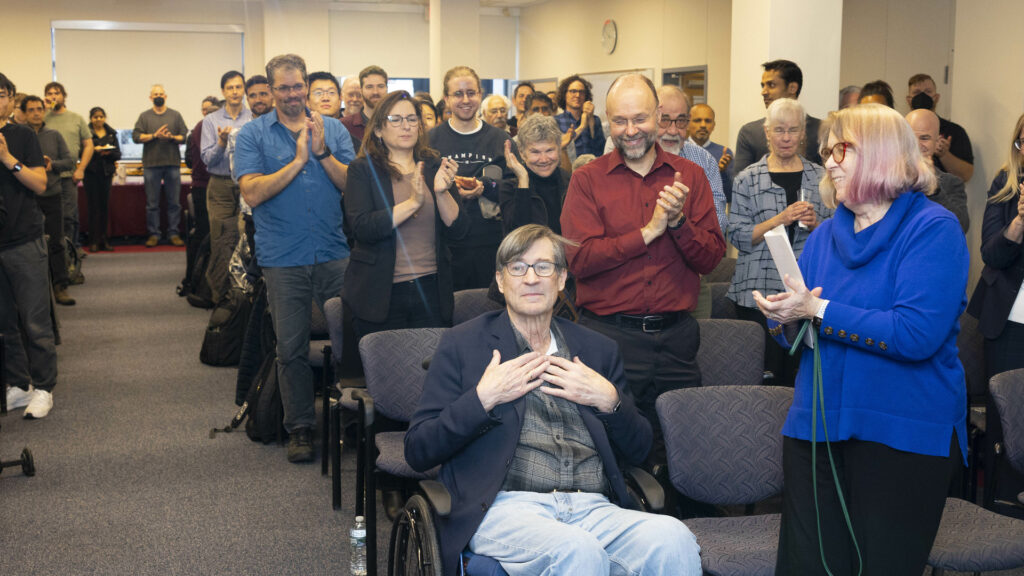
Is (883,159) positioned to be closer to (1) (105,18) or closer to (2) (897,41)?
(2) (897,41)

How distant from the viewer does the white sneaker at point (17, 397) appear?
17.2 feet

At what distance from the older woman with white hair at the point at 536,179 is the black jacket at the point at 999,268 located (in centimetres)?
176

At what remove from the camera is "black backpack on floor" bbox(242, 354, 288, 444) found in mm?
4594

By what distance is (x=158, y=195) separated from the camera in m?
12.2

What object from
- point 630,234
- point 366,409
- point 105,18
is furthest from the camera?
point 105,18

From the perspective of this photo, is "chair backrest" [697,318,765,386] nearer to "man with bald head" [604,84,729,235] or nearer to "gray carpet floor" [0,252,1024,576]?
"gray carpet floor" [0,252,1024,576]

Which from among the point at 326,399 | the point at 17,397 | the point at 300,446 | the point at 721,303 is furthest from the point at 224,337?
the point at 721,303

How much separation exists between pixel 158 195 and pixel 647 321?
10.4 meters

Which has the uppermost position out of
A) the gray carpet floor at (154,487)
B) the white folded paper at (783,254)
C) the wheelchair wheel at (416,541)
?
the white folded paper at (783,254)

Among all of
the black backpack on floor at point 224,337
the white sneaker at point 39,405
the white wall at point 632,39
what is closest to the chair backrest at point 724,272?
the black backpack on floor at point 224,337

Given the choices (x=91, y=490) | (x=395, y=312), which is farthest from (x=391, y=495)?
(x=91, y=490)

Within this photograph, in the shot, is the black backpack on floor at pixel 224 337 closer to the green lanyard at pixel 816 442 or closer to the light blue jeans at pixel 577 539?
the light blue jeans at pixel 577 539

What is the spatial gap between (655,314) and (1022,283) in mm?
1424

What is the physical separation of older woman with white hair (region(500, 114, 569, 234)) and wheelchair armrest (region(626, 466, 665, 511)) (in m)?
1.87
